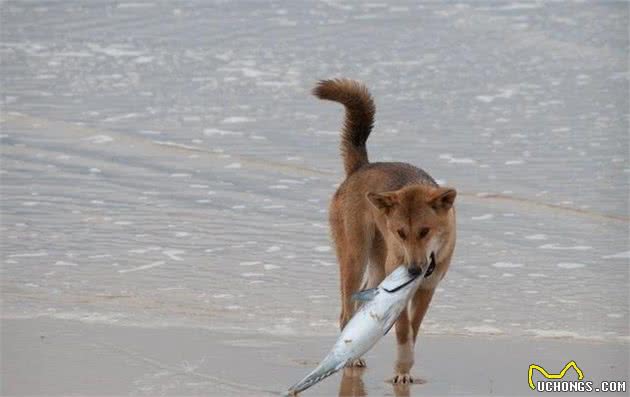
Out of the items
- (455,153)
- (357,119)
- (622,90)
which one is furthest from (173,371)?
(622,90)

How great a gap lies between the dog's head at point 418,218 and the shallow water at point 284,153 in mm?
889

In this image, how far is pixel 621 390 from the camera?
621cm

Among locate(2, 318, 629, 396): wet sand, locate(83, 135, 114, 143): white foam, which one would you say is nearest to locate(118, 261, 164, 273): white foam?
locate(2, 318, 629, 396): wet sand

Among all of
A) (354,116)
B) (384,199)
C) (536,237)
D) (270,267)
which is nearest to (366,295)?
(384,199)

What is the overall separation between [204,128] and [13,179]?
2.55 m

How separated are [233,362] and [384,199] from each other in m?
1.02

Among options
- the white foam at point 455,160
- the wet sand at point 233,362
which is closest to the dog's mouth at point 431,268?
the wet sand at point 233,362

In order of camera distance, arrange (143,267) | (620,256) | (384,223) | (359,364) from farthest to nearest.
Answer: (620,256) → (143,267) → (384,223) → (359,364)

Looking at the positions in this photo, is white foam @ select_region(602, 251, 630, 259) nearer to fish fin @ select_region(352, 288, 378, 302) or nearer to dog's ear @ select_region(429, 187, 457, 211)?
dog's ear @ select_region(429, 187, 457, 211)

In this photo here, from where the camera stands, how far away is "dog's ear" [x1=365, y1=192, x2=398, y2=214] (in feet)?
21.6

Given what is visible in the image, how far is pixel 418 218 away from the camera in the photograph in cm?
652

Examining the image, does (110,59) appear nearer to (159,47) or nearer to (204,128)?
(159,47)

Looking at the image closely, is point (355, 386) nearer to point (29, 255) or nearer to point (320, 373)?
point (320, 373)

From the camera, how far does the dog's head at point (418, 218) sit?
6461 mm
